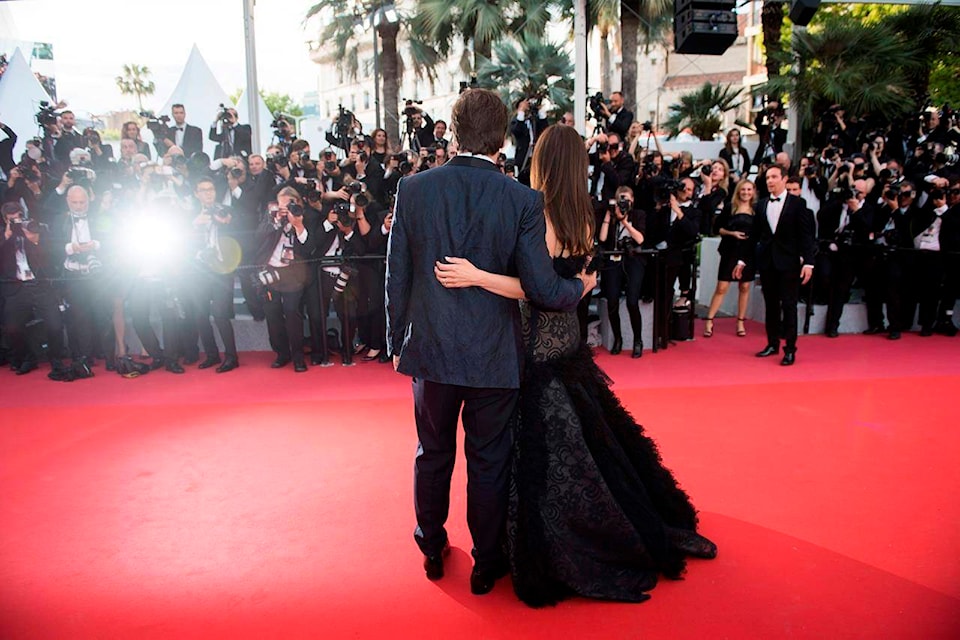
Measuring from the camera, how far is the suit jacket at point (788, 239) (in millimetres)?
5758

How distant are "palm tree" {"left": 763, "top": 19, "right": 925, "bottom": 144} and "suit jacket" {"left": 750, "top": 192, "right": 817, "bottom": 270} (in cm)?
518

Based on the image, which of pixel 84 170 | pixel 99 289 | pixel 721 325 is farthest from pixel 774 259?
pixel 84 170

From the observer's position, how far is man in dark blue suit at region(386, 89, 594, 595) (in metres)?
2.35

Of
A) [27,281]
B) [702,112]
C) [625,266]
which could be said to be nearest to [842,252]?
[625,266]

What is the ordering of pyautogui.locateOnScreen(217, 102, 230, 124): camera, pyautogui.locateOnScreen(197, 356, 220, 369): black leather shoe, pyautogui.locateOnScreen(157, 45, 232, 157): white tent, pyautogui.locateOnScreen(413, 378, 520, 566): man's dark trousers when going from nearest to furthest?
pyautogui.locateOnScreen(413, 378, 520, 566): man's dark trousers
pyautogui.locateOnScreen(197, 356, 220, 369): black leather shoe
pyautogui.locateOnScreen(217, 102, 230, 124): camera
pyautogui.locateOnScreen(157, 45, 232, 157): white tent

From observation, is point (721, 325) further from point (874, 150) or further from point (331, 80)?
point (331, 80)

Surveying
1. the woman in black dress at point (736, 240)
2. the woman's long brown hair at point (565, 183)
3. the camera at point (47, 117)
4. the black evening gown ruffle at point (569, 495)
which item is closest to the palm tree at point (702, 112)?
the woman in black dress at point (736, 240)

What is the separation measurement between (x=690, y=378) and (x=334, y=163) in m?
4.09

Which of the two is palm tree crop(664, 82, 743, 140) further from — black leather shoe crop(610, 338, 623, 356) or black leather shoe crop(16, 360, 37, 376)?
black leather shoe crop(16, 360, 37, 376)

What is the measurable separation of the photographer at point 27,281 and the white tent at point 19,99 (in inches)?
209

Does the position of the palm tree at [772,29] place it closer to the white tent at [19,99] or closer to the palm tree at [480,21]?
the palm tree at [480,21]

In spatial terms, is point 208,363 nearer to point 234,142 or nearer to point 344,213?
point 344,213

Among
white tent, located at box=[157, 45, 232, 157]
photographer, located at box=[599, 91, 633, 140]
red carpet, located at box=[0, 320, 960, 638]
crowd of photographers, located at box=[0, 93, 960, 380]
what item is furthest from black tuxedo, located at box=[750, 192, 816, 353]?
white tent, located at box=[157, 45, 232, 157]

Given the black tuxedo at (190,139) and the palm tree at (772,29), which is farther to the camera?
the palm tree at (772,29)
